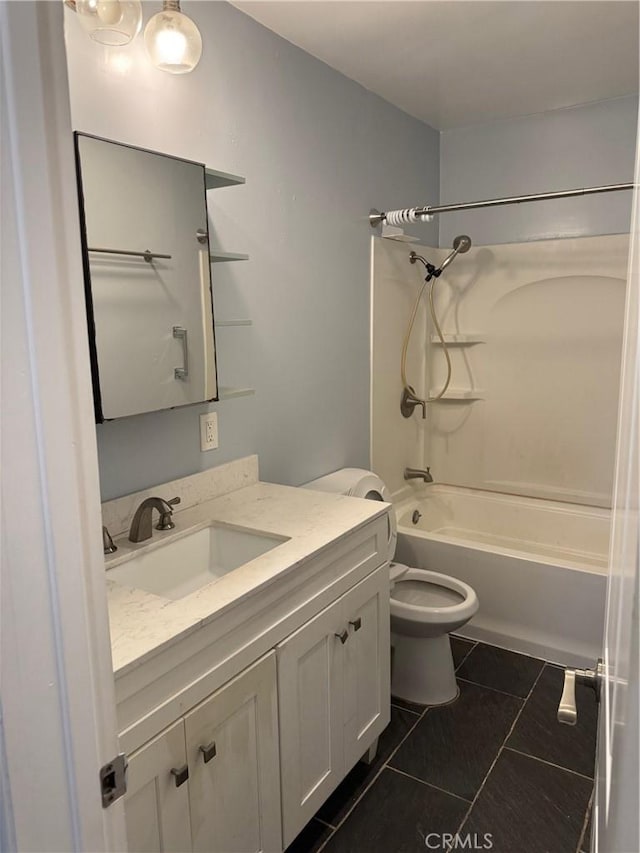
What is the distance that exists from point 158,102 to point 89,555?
5.14ft

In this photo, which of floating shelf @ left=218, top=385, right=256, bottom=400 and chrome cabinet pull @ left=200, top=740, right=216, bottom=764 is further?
floating shelf @ left=218, top=385, right=256, bottom=400

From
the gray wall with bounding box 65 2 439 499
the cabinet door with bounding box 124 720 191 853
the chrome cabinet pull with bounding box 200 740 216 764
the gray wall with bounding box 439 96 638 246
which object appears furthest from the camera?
the gray wall with bounding box 439 96 638 246

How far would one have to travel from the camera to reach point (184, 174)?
1.78 metres

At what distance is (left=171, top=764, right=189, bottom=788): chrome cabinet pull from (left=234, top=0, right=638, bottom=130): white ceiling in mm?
2185

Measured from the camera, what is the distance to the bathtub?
2.62 meters

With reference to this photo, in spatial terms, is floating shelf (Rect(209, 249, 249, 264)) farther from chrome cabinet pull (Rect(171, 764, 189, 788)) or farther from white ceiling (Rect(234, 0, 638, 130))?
chrome cabinet pull (Rect(171, 764, 189, 788))

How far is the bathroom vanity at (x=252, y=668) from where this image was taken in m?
1.20

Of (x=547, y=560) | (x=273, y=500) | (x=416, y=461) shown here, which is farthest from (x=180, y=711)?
(x=416, y=461)

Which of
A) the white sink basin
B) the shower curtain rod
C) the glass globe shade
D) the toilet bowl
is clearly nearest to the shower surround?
the shower curtain rod

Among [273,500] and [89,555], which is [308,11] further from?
[89,555]

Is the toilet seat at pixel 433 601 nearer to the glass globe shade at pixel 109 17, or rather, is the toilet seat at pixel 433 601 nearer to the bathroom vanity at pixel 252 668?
the bathroom vanity at pixel 252 668

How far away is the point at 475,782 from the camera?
200 centimetres

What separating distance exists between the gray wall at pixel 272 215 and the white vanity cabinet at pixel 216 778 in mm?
684

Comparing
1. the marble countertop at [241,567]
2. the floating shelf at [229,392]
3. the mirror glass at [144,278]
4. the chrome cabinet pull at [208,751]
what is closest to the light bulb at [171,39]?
the mirror glass at [144,278]
